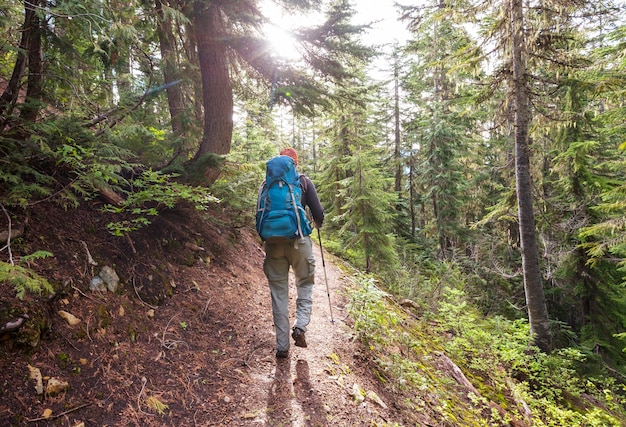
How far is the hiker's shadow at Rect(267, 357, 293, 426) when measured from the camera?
2.89 metres

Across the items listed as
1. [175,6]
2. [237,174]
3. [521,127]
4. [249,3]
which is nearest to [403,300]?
[521,127]

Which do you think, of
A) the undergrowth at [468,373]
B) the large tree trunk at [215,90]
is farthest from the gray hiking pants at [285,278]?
the large tree trunk at [215,90]

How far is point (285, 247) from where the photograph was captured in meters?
3.96

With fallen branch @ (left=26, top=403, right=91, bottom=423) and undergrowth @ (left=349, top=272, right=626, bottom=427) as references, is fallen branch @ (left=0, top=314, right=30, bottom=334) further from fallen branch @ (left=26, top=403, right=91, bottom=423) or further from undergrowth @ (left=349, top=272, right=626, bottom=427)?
undergrowth @ (left=349, top=272, right=626, bottom=427)

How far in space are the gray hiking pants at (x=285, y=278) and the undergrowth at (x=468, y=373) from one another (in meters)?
1.25

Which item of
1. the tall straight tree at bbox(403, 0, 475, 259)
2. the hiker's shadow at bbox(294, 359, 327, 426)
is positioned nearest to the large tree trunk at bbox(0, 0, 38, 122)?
the hiker's shadow at bbox(294, 359, 327, 426)

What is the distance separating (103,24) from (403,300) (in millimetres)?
8896

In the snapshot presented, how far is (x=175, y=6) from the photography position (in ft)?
18.1

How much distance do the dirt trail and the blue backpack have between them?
151 cm

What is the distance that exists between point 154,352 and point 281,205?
2069 millimetres

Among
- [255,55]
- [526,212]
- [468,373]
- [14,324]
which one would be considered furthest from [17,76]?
[526,212]

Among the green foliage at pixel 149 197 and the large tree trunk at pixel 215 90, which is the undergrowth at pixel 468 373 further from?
the large tree trunk at pixel 215 90

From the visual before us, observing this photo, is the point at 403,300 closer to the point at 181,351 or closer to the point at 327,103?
the point at 327,103

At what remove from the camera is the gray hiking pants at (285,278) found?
3871mm
